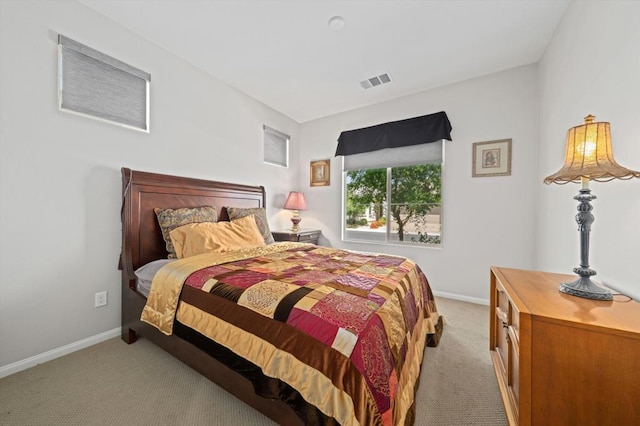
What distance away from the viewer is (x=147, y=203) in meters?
2.27

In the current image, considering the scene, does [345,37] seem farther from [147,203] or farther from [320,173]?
[147,203]

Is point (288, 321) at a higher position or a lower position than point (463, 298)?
higher

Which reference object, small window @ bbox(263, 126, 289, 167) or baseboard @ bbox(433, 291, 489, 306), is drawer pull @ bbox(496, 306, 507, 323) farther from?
small window @ bbox(263, 126, 289, 167)

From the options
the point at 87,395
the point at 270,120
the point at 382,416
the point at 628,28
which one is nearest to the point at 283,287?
the point at 382,416

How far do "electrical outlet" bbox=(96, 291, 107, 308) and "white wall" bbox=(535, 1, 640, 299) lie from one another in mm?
3496

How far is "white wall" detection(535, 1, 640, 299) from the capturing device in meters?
1.21

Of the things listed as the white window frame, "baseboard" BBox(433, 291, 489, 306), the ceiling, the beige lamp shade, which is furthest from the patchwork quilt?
the white window frame

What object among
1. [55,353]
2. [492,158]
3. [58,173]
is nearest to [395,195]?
[492,158]

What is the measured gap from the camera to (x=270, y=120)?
12.5 ft

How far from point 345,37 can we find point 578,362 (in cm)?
272

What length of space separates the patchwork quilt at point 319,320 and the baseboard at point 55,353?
26.4 inches

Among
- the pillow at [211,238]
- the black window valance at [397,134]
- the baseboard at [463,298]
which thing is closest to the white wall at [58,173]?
the pillow at [211,238]

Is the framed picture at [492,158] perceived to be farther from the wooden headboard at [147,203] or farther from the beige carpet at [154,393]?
the wooden headboard at [147,203]

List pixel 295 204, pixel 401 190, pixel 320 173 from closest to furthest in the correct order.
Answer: pixel 401 190, pixel 295 204, pixel 320 173
